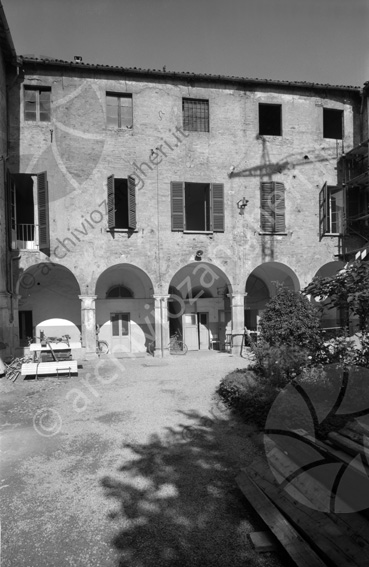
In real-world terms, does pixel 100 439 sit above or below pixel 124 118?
below

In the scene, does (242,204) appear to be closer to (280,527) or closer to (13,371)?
(13,371)

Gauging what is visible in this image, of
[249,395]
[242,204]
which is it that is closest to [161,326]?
[242,204]

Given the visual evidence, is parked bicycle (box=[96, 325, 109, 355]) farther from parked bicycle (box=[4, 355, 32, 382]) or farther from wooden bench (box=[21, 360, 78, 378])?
wooden bench (box=[21, 360, 78, 378])

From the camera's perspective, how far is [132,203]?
56.0ft

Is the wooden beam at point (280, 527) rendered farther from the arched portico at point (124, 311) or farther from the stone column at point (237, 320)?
the arched portico at point (124, 311)

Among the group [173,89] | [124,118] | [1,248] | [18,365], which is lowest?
[18,365]

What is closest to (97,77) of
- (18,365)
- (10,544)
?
(18,365)

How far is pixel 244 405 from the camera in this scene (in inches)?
327

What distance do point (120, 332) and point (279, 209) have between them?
993cm

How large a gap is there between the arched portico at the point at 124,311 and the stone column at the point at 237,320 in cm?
398

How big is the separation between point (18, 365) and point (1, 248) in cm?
452

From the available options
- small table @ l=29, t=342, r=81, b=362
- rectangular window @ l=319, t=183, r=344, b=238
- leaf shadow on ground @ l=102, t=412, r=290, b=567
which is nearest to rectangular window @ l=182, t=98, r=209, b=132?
rectangular window @ l=319, t=183, r=344, b=238

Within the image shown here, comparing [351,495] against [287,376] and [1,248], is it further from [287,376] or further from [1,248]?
[1,248]

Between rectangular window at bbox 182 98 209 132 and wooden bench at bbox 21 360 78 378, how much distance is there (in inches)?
474
